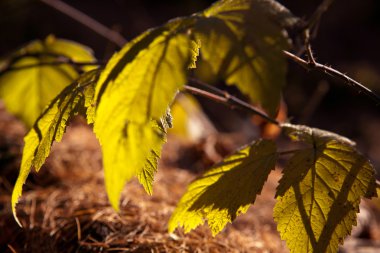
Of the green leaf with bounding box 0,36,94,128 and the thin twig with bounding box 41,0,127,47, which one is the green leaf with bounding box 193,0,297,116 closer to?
the green leaf with bounding box 0,36,94,128

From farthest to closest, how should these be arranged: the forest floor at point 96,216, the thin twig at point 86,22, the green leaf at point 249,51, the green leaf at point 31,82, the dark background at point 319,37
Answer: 1. the dark background at point 319,37
2. the thin twig at point 86,22
3. the green leaf at point 31,82
4. the forest floor at point 96,216
5. the green leaf at point 249,51

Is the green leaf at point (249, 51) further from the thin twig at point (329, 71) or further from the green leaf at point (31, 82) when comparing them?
the green leaf at point (31, 82)

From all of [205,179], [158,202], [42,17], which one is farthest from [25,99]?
[42,17]

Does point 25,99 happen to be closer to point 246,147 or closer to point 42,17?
point 246,147

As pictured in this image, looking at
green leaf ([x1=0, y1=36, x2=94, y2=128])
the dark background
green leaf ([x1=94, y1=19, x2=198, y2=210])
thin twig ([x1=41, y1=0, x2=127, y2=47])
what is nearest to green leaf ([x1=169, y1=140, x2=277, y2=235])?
green leaf ([x1=94, y1=19, x2=198, y2=210])

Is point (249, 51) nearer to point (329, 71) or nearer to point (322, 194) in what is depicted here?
point (329, 71)

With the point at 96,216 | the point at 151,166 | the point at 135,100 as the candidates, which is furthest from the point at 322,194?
the point at 96,216

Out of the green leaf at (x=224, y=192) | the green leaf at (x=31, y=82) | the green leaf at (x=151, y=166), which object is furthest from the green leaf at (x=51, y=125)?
the green leaf at (x=31, y=82)
